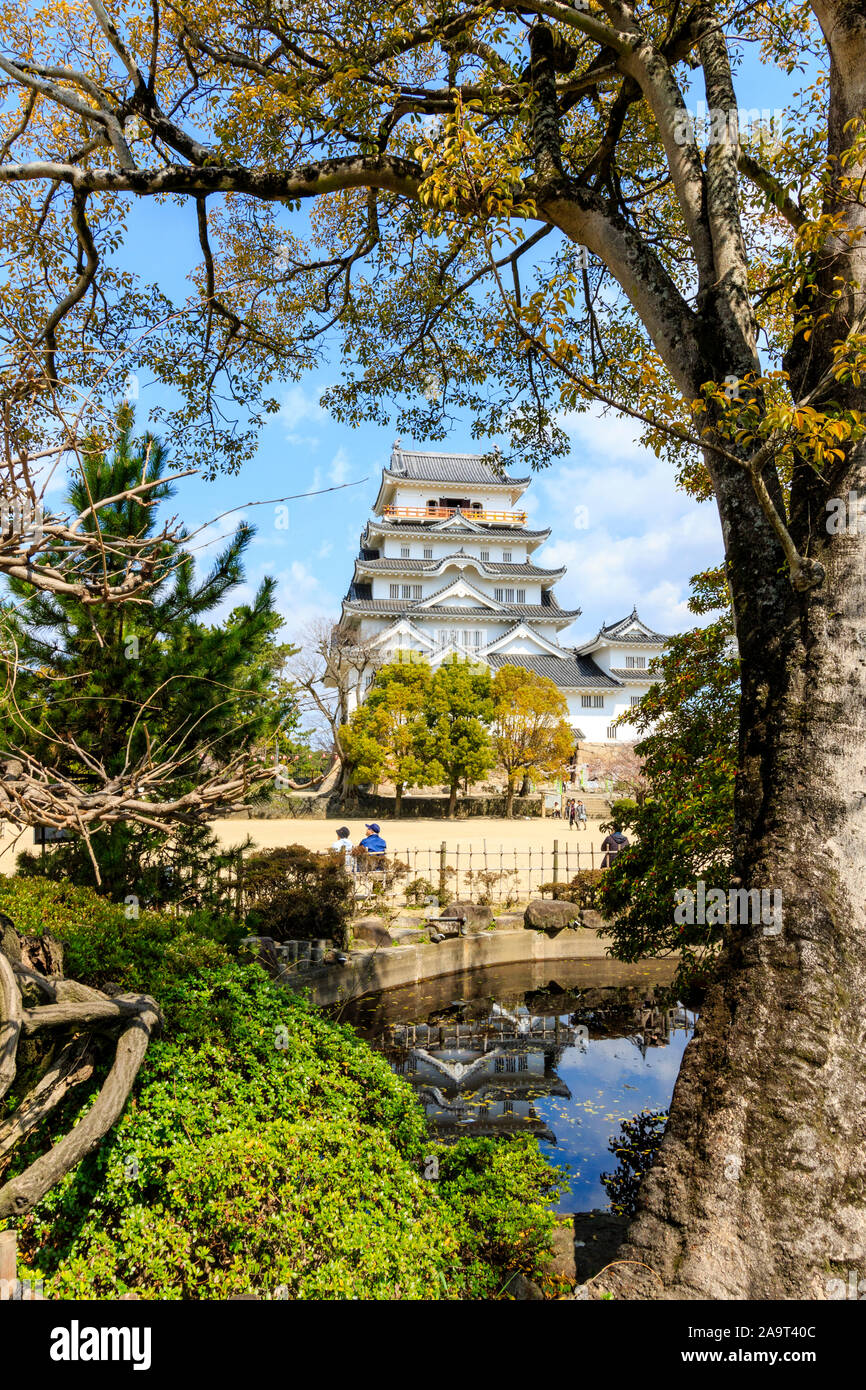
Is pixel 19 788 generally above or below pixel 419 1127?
above

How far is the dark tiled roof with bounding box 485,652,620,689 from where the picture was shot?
37.4 meters

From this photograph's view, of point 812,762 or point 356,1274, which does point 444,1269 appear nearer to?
point 356,1274

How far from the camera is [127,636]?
6.34 metres

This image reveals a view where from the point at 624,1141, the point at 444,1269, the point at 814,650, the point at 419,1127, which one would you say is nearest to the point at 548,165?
the point at 814,650

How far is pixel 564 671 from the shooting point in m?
38.5

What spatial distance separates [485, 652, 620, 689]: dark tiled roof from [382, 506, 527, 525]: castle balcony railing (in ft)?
28.5

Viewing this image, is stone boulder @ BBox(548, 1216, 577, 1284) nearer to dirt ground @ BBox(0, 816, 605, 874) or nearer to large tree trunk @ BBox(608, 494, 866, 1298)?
large tree trunk @ BBox(608, 494, 866, 1298)

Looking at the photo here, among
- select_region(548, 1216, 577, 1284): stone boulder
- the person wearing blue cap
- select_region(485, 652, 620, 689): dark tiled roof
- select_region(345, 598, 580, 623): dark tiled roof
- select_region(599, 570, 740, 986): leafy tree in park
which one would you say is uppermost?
select_region(345, 598, 580, 623): dark tiled roof

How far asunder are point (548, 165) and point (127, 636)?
438cm

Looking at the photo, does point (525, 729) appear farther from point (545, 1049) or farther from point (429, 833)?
point (545, 1049)

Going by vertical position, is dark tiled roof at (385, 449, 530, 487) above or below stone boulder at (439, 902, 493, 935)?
above

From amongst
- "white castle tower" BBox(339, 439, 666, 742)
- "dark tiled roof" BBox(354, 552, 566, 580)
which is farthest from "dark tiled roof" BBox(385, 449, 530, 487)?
"dark tiled roof" BBox(354, 552, 566, 580)

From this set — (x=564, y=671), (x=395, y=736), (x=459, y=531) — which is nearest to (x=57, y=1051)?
(x=395, y=736)
